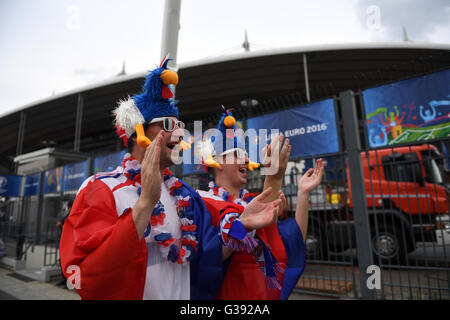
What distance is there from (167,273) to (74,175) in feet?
27.3

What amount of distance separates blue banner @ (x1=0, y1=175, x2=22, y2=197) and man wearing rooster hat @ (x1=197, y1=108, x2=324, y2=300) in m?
12.1

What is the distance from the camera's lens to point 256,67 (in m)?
11.2

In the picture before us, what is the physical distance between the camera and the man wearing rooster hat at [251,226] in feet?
4.67

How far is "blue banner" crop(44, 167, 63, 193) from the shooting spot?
905 centimetres

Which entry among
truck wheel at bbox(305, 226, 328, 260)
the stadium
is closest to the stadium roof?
the stadium

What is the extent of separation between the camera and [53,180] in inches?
368

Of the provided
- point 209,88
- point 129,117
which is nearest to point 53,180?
point 209,88

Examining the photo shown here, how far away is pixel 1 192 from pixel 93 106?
5.31 metres

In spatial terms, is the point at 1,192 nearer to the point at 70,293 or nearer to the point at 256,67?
the point at 70,293

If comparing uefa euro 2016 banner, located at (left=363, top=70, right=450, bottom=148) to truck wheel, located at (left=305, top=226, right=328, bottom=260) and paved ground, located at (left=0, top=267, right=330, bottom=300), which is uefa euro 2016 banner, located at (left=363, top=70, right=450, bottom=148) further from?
paved ground, located at (left=0, top=267, right=330, bottom=300)

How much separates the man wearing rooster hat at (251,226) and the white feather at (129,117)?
2.19ft

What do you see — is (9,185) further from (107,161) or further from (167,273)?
(167,273)
